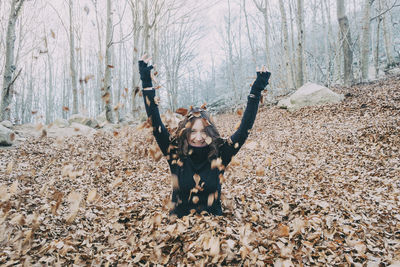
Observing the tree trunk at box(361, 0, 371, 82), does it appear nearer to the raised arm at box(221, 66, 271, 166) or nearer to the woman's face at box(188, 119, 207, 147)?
the raised arm at box(221, 66, 271, 166)

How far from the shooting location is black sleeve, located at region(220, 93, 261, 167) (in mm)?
2600

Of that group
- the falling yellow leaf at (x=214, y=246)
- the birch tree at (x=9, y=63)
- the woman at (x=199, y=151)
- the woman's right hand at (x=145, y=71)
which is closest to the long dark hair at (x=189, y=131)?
the woman at (x=199, y=151)

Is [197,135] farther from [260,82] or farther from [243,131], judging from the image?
[260,82]

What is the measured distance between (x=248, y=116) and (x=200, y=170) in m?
0.85

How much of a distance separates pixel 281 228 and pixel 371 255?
33.6 inches

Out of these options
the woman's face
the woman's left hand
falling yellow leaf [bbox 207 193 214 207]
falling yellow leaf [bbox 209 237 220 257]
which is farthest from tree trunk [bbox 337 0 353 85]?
falling yellow leaf [bbox 209 237 220 257]

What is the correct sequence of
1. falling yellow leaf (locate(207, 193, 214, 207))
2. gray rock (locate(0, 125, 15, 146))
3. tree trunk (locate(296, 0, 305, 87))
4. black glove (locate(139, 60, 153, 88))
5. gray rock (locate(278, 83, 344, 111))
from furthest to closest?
tree trunk (locate(296, 0, 305, 87)) < gray rock (locate(278, 83, 344, 111)) < gray rock (locate(0, 125, 15, 146)) < falling yellow leaf (locate(207, 193, 214, 207)) < black glove (locate(139, 60, 153, 88))

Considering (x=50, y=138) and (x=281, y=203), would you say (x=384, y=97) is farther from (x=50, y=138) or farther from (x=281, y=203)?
(x=50, y=138)

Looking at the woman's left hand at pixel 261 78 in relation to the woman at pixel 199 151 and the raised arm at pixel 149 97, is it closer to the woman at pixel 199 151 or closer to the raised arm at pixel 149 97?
the woman at pixel 199 151

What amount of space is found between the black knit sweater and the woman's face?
67 millimetres

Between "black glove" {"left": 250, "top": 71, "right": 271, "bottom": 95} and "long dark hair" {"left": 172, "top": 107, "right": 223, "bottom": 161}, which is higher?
"black glove" {"left": 250, "top": 71, "right": 271, "bottom": 95}

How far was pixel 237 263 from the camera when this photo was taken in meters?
2.06

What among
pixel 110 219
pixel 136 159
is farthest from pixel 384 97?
pixel 110 219

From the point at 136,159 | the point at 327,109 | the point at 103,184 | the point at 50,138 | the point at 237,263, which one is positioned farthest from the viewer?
the point at 327,109
